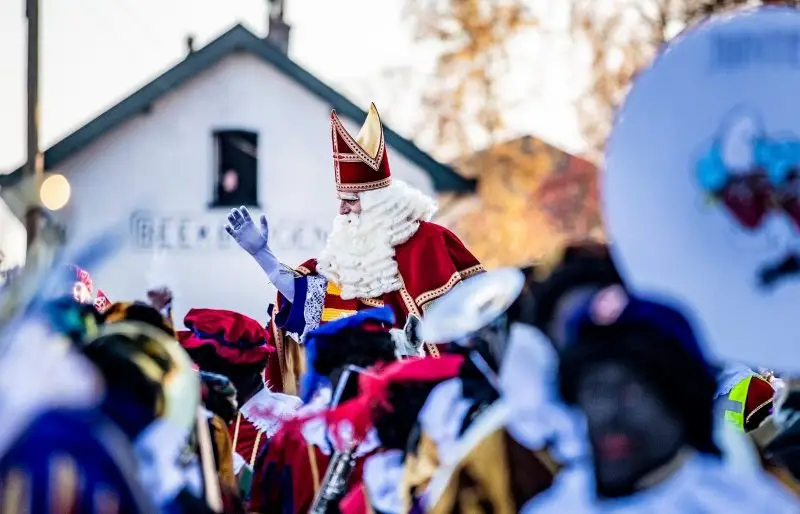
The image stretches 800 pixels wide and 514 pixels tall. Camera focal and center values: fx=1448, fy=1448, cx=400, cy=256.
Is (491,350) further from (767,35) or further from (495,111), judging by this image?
(495,111)

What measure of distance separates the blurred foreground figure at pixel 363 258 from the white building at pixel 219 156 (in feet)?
40.3

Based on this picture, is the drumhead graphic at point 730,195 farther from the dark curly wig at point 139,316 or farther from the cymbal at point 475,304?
the dark curly wig at point 139,316

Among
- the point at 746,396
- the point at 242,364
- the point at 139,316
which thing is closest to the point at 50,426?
the point at 139,316

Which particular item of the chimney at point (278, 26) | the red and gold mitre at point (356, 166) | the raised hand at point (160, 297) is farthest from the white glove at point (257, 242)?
the chimney at point (278, 26)

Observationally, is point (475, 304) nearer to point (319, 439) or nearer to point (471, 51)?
point (319, 439)

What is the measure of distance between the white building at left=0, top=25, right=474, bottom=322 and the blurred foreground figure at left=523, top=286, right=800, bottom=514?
16697 millimetres

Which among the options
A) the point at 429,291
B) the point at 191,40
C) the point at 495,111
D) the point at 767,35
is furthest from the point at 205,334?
the point at 495,111

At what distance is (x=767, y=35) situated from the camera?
2.49 metres

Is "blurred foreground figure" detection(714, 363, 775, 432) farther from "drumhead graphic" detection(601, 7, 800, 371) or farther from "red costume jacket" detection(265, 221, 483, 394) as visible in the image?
"drumhead graphic" detection(601, 7, 800, 371)

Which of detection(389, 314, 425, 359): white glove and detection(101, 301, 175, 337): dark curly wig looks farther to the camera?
detection(389, 314, 425, 359): white glove

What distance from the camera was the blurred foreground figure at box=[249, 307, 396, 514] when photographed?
3930 mm

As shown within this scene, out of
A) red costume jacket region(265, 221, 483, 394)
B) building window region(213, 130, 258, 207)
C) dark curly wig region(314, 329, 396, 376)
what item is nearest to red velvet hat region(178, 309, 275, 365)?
red costume jacket region(265, 221, 483, 394)

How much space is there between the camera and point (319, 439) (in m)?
3.88

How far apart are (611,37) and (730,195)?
57.6 feet
